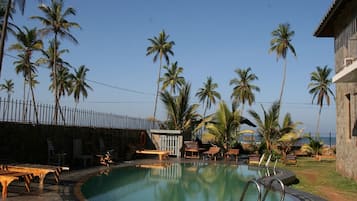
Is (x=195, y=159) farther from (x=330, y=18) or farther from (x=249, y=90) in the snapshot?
(x=249, y=90)

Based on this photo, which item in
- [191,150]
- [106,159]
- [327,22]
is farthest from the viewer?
[191,150]

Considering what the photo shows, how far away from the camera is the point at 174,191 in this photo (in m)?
10.4

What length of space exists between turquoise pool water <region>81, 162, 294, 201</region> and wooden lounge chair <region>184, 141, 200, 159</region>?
12.9ft

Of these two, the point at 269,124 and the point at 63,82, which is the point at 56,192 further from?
the point at 63,82

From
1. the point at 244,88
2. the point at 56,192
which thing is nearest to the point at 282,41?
the point at 244,88

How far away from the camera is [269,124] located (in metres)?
20.4

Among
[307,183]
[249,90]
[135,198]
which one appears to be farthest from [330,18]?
[249,90]

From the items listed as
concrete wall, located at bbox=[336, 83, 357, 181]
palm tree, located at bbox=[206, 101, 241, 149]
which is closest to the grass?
concrete wall, located at bbox=[336, 83, 357, 181]

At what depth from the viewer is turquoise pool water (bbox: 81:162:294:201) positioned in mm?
9492

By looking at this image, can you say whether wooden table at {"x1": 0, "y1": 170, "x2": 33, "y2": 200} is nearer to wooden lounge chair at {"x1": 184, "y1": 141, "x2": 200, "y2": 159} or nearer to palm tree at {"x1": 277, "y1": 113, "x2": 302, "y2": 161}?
wooden lounge chair at {"x1": 184, "y1": 141, "x2": 200, "y2": 159}

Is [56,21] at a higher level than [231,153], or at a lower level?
higher

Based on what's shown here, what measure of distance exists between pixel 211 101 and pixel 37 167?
40.7m

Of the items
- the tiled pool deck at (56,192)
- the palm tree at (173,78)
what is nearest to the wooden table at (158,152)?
the tiled pool deck at (56,192)

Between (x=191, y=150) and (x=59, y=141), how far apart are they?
349 inches
